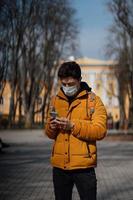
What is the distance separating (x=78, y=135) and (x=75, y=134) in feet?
0.09

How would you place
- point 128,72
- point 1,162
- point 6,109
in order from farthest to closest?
point 6,109 → point 128,72 → point 1,162

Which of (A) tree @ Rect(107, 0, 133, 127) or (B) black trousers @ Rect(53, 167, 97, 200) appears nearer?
(B) black trousers @ Rect(53, 167, 97, 200)

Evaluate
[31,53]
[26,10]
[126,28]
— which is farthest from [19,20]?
[31,53]

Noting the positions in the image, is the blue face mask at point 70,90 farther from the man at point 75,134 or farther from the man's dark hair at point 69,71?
the man's dark hair at point 69,71

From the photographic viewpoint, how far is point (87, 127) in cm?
558

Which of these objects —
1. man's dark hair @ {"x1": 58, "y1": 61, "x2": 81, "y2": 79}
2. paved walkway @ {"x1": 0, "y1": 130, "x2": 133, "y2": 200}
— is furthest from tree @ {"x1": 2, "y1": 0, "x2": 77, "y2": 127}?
man's dark hair @ {"x1": 58, "y1": 61, "x2": 81, "y2": 79}

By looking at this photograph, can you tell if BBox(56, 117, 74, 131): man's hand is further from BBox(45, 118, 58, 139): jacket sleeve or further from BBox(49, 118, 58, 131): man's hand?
BBox(45, 118, 58, 139): jacket sleeve

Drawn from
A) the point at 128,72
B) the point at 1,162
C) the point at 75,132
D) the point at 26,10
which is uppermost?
the point at 26,10

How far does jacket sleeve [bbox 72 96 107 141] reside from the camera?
5.56m

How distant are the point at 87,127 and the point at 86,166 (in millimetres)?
352

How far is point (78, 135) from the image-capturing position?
18.4 feet

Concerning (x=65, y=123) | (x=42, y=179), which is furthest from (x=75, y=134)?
(x=42, y=179)

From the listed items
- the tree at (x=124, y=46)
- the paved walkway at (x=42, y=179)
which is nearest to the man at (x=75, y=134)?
the paved walkway at (x=42, y=179)

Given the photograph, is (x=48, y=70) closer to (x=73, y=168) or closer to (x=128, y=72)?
(x=128, y=72)
